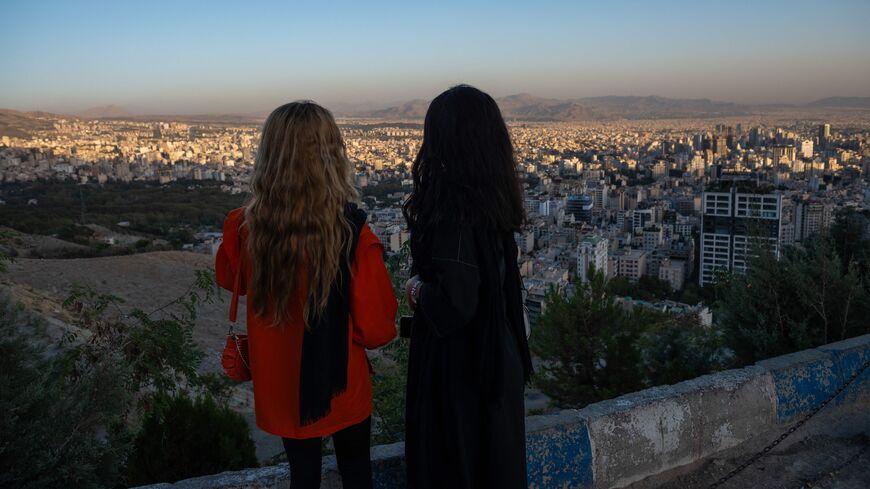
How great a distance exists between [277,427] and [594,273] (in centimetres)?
468

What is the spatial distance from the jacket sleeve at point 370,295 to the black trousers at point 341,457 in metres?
0.24

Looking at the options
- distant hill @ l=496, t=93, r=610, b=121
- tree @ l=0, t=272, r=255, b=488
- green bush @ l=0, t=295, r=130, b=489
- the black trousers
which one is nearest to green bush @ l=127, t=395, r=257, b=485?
tree @ l=0, t=272, r=255, b=488

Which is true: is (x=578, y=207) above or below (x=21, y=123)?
below

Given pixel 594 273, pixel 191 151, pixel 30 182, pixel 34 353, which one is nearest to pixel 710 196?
pixel 594 273

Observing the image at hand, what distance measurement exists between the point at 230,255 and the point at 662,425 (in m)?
1.72

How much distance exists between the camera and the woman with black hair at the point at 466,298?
1418 mm

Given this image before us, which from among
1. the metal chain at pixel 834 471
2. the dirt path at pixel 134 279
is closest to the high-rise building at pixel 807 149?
the dirt path at pixel 134 279

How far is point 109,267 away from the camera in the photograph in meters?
18.2

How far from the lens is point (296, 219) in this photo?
1.45 m

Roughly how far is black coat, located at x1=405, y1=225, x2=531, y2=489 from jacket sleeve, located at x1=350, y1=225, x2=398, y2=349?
82 mm

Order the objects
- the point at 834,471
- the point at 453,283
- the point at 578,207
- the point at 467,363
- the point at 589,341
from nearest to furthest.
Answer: the point at 453,283, the point at 467,363, the point at 834,471, the point at 589,341, the point at 578,207

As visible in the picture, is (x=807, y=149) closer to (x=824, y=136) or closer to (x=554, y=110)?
(x=824, y=136)

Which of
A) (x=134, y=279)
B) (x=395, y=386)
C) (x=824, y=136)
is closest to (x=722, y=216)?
(x=134, y=279)

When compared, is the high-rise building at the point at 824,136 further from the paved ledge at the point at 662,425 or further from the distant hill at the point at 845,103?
the paved ledge at the point at 662,425
